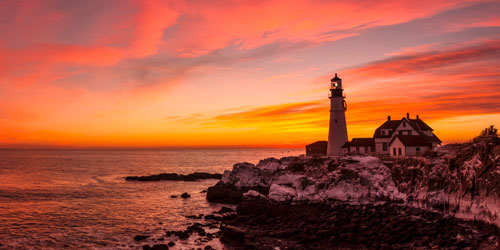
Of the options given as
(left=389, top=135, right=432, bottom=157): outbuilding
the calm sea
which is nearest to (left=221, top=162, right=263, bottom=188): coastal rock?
the calm sea

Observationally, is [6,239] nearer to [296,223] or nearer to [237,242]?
[237,242]

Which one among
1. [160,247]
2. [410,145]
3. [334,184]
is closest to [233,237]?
[160,247]

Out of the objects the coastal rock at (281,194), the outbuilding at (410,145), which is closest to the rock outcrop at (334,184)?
the coastal rock at (281,194)

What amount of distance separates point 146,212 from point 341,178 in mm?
21950

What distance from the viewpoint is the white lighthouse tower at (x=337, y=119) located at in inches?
2089

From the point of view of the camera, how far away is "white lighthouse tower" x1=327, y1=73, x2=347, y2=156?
5306 centimetres

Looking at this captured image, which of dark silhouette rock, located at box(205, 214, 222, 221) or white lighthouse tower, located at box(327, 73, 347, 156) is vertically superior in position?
white lighthouse tower, located at box(327, 73, 347, 156)

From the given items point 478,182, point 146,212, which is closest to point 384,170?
point 478,182

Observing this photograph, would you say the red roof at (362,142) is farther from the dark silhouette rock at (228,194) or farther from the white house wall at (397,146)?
the dark silhouette rock at (228,194)

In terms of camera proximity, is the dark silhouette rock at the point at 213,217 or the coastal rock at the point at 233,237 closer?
the coastal rock at the point at 233,237

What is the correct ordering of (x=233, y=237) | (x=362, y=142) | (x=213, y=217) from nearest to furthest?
(x=233, y=237)
(x=213, y=217)
(x=362, y=142)

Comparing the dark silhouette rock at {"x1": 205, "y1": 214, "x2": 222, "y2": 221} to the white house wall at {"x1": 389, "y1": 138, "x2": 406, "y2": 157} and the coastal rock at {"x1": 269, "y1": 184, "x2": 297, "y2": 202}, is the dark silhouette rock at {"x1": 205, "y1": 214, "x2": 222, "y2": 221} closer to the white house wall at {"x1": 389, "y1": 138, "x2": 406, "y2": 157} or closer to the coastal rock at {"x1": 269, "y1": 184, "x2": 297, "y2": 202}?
the coastal rock at {"x1": 269, "y1": 184, "x2": 297, "y2": 202}

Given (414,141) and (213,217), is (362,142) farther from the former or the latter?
(213,217)

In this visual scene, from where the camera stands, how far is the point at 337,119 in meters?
53.1
